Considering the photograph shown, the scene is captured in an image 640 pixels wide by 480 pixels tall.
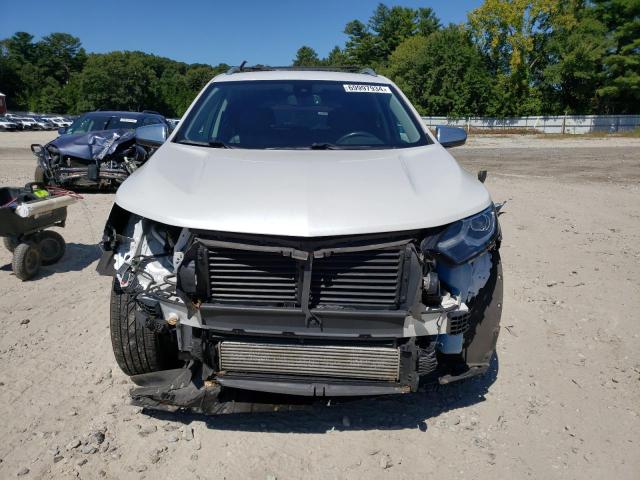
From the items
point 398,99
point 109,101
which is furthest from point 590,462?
point 109,101

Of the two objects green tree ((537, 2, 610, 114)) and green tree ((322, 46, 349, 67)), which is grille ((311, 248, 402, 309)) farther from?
green tree ((322, 46, 349, 67))

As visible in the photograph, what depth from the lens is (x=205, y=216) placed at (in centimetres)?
262

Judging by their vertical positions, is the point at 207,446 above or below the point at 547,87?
below

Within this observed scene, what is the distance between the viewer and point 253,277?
8.61 ft

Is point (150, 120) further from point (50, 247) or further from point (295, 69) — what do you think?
point (295, 69)

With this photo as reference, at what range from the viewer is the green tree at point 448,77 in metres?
48.3

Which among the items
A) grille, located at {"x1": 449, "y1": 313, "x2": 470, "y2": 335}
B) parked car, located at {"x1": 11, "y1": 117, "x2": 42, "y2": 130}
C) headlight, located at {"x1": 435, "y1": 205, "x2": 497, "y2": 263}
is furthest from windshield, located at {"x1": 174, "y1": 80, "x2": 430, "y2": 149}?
parked car, located at {"x1": 11, "y1": 117, "x2": 42, "y2": 130}

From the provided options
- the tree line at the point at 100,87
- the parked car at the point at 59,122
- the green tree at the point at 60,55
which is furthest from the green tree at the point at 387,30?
the green tree at the point at 60,55

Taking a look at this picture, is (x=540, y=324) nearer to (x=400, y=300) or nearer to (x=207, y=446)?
(x=400, y=300)

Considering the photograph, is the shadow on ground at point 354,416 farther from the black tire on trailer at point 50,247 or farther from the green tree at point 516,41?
the green tree at point 516,41

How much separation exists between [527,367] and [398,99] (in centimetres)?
219

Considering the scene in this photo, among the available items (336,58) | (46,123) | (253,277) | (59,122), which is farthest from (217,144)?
(336,58)

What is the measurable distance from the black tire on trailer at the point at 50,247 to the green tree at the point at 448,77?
1821 inches

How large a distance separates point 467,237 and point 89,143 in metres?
9.64
